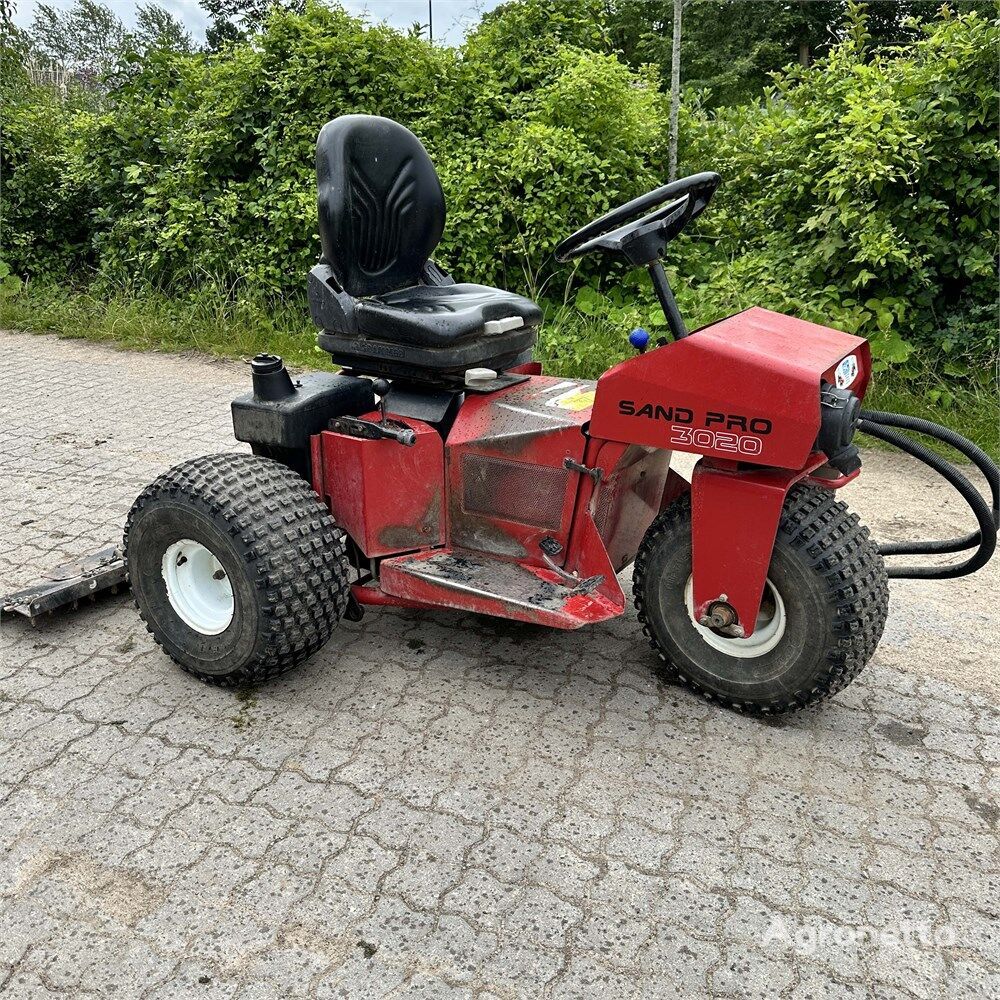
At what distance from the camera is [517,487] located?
281 centimetres

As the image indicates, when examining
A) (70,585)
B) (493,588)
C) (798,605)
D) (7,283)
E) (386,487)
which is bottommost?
(70,585)

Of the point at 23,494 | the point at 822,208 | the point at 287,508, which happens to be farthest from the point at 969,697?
the point at 23,494

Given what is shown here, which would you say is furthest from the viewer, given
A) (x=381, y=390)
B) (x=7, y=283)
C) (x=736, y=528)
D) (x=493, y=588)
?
(x=7, y=283)

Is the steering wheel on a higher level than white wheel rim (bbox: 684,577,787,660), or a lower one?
higher

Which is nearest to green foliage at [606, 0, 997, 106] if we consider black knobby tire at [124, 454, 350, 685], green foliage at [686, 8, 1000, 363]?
green foliage at [686, 8, 1000, 363]

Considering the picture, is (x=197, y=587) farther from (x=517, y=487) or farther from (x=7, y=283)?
(x=7, y=283)

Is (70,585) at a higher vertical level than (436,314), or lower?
lower

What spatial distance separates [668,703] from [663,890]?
73 centimetres

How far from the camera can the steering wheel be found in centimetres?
242

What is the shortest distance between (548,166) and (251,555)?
186 inches

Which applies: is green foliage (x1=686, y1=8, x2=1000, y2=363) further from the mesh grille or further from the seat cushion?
the mesh grille

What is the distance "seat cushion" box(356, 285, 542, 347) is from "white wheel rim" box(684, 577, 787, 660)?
39.3 inches

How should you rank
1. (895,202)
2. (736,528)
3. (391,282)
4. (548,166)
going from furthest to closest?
(548,166), (895,202), (391,282), (736,528)

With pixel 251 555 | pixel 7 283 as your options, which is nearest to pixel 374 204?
pixel 251 555
